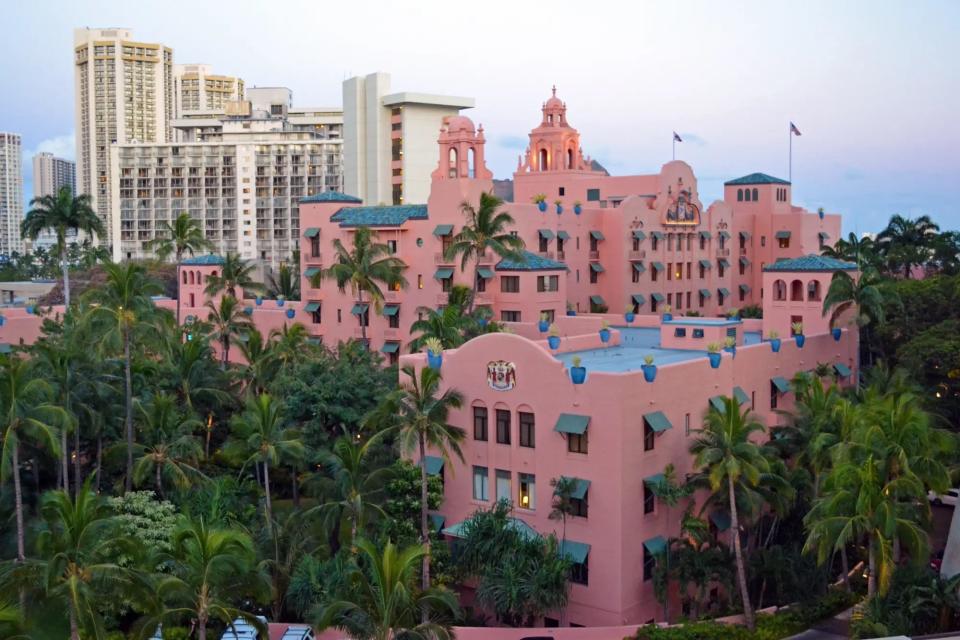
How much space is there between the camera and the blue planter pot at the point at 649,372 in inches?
1555

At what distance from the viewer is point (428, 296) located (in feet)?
214

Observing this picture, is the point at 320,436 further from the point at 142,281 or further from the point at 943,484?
the point at 943,484

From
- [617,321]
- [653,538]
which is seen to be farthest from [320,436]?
[617,321]

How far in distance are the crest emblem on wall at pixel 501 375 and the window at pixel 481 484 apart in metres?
3.41

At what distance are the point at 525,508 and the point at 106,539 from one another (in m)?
16.6

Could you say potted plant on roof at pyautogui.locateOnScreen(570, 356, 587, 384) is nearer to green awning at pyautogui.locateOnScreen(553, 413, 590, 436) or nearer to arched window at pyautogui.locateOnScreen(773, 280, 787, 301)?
green awning at pyautogui.locateOnScreen(553, 413, 590, 436)

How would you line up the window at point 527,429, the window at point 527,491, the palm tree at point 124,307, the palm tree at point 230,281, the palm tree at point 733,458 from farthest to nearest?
the palm tree at point 230,281 → the palm tree at point 124,307 → the window at point 527,491 → the window at point 527,429 → the palm tree at point 733,458

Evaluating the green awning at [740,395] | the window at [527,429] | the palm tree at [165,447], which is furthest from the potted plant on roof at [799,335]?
the palm tree at [165,447]

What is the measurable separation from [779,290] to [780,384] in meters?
9.69

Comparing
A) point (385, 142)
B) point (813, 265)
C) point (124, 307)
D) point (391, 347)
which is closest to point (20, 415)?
point (124, 307)

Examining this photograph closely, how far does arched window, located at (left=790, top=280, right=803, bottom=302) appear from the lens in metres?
55.9

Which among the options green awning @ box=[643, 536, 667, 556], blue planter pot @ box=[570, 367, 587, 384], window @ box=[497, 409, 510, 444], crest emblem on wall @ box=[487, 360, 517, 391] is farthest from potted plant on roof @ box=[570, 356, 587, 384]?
green awning @ box=[643, 536, 667, 556]

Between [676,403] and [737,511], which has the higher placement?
[676,403]

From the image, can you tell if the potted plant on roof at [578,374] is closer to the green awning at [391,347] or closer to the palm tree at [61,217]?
the green awning at [391,347]
